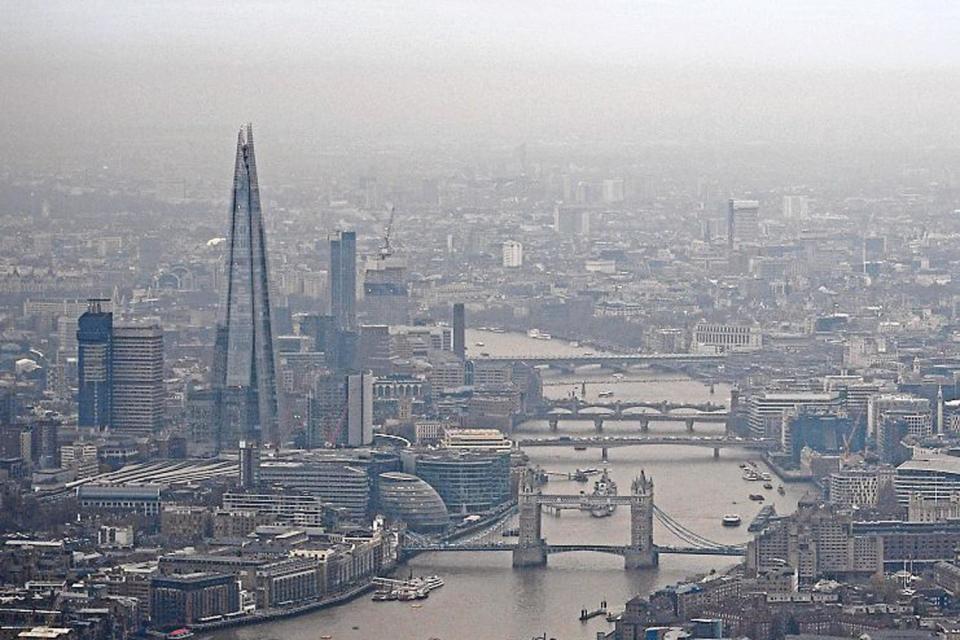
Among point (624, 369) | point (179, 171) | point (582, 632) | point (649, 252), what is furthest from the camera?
point (649, 252)

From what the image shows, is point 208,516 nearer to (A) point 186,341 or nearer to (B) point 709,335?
(A) point 186,341

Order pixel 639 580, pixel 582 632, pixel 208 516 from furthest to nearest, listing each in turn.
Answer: pixel 208 516 → pixel 639 580 → pixel 582 632

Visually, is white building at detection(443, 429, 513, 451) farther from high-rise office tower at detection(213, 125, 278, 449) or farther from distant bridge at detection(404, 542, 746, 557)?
distant bridge at detection(404, 542, 746, 557)

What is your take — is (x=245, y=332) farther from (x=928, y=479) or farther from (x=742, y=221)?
(x=742, y=221)

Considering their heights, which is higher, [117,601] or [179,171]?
[179,171]

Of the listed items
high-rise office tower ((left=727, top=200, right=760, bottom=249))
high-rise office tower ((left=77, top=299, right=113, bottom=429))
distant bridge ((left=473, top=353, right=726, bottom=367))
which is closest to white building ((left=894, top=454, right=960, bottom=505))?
high-rise office tower ((left=77, top=299, right=113, bottom=429))

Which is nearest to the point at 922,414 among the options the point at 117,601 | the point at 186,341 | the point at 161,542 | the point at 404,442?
the point at 404,442

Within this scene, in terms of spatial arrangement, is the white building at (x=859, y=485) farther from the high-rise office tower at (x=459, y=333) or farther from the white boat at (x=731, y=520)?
the high-rise office tower at (x=459, y=333)
